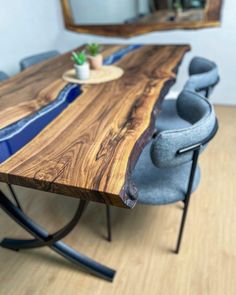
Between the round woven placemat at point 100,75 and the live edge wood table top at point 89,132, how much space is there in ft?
0.15

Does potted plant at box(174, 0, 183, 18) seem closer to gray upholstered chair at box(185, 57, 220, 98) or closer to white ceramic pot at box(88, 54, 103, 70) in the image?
gray upholstered chair at box(185, 57, 220, 98)

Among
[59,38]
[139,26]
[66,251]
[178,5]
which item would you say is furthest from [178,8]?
→ [66,251]

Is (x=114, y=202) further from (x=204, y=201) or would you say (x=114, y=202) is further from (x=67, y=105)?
(x=204, y=201)

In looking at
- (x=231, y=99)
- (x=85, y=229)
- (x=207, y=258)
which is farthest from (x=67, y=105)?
(x=231, y=99)

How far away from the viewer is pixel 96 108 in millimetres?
1241

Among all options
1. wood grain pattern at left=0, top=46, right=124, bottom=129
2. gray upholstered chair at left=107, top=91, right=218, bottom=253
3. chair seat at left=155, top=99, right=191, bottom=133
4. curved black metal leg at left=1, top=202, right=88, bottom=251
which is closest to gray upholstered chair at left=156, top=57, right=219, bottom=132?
chair seat at left=155, top=99, right=191, bottom=133

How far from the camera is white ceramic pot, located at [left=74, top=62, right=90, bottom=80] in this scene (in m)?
1.55

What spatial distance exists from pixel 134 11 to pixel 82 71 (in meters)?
1.67

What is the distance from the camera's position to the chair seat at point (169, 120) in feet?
5.47

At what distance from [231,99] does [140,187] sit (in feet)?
7.22

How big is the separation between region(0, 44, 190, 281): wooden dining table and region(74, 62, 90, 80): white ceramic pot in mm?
91

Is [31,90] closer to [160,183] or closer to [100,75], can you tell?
[100,75]

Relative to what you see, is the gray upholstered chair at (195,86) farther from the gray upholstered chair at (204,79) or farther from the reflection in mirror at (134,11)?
the reflection in mirror at (134,11)

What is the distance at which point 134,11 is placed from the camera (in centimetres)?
283
